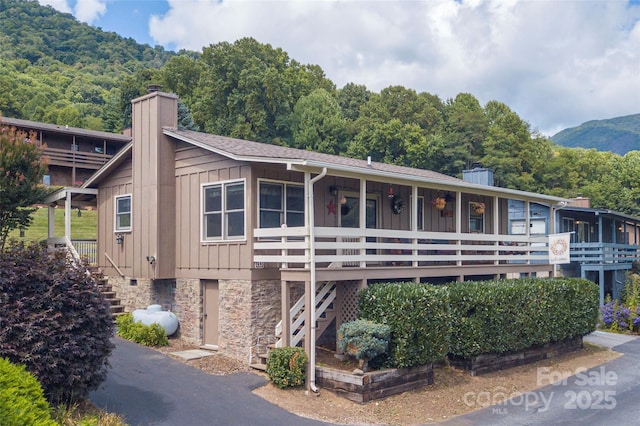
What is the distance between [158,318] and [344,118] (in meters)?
40.1

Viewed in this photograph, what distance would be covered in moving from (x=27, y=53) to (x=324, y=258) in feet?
267

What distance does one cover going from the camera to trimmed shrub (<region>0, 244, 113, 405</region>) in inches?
304

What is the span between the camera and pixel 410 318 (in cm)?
A: 1127

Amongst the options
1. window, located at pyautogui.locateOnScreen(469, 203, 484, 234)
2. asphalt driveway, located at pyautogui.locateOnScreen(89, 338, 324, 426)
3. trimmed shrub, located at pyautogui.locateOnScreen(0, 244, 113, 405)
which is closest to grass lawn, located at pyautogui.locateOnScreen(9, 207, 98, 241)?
asphalt driveway, located at pyautogui.locateOnScreen(89, 338, 324, 426)

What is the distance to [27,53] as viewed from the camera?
78.9 meters

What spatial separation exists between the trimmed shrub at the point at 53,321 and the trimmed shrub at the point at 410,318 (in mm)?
5121

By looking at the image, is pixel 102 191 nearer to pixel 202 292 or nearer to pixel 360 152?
pixel 202 292

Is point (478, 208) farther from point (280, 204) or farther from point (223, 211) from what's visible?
point (223, 211)

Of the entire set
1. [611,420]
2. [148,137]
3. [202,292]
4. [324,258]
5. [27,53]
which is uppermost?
[27,53]

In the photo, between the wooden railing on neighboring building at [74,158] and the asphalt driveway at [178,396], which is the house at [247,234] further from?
the wooden railing on neighboring building at [74,158]

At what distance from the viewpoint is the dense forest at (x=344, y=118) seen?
45.0 m

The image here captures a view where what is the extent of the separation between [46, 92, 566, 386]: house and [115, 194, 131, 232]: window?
0.03 metres

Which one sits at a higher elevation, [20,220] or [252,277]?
[20,220]

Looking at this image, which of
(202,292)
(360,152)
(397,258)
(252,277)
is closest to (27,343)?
(252,277)
